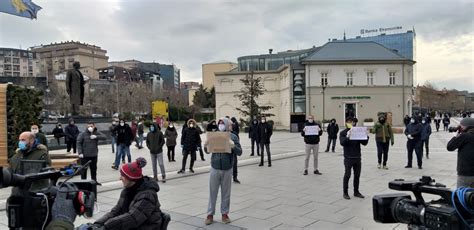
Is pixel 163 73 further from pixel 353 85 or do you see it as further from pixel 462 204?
pixel 462 204

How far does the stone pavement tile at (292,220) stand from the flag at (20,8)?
1171 centimetres

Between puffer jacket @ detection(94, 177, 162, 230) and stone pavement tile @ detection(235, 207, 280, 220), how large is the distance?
347cm

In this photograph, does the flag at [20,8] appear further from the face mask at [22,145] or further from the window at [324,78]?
the window at [324,78]

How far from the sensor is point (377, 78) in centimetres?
5288

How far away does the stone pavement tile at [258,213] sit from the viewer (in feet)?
23.3

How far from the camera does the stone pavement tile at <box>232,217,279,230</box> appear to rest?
6.43 metres

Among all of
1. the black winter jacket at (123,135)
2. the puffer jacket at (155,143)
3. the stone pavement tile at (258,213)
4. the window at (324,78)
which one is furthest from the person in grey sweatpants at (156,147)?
the window at (324,78)

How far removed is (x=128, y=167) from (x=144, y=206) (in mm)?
436

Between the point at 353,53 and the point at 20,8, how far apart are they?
4801 cm

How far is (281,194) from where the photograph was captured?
8.95 meters

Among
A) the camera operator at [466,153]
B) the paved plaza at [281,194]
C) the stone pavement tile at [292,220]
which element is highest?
the camera operator at [466,153]

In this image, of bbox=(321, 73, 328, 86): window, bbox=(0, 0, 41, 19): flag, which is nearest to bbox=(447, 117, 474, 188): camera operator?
bbox=(0, 0, 41, 19): flag

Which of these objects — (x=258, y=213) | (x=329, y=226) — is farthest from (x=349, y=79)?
(x=329, y=226)

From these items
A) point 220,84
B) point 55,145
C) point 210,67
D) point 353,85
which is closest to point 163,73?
point 210,67
